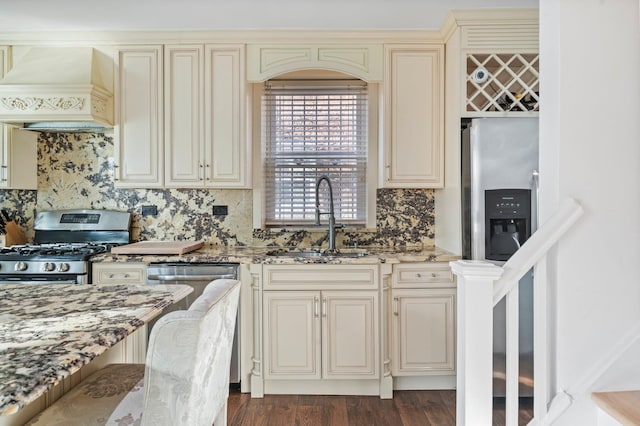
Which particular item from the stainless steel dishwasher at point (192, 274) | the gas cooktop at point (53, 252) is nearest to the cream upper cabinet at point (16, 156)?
the gas cooktop at point (53, 252)

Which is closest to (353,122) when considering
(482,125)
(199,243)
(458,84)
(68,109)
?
(458,84)

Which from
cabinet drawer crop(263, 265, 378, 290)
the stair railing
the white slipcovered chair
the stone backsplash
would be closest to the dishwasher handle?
cabinet drawer crop(263, 265, 378, 290)

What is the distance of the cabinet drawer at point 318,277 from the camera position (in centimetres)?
254

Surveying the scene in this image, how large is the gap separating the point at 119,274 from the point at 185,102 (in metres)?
1.32

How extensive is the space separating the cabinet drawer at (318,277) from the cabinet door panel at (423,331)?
245 mm

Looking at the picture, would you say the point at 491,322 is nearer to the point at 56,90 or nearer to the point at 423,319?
the point at 423,319

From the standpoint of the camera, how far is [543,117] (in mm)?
1467

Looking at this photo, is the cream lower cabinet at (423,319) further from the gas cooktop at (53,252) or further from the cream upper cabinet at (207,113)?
the gas cooktop at (53,252)

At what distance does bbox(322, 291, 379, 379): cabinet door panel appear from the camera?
2.54m

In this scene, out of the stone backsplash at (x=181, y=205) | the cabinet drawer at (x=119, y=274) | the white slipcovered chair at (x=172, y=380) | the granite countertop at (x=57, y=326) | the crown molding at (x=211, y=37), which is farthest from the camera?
the stone backsplash at (x=181, y=205)

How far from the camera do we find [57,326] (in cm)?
108

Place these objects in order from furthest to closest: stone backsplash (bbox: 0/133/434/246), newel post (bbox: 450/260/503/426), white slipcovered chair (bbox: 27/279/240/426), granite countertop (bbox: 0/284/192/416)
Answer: stone backsplash (bbox: 0/133/434/246) → newel post (bbox: 450/260/503/426) → white slipcovered chair (bbox: 27/279/240/426) → granite countertop (bbox: 0/284/192/416)

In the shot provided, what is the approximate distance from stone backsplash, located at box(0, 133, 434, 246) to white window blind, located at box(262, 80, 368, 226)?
6.3 inches

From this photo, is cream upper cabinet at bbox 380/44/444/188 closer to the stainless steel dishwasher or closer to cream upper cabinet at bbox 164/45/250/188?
cream upper cabinet at bbox 164/45/250/188
